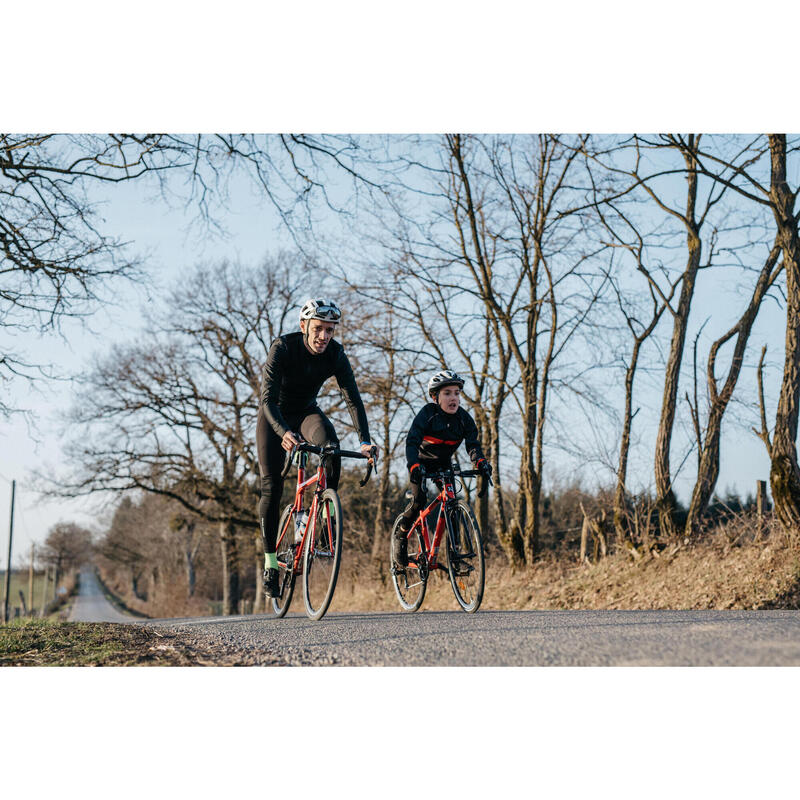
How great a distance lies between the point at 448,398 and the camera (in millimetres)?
7148

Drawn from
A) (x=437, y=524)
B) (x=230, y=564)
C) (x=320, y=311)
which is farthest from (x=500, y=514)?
(x=230, y=564)

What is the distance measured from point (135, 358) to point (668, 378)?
528 inches

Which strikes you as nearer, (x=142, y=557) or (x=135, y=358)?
(x=135, y=358)

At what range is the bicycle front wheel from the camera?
5703 mm

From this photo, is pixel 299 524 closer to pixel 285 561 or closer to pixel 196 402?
pixel 285 561

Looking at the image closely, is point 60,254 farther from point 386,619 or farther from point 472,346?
point 472,346

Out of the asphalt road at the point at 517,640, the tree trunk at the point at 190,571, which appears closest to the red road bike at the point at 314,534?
the asphalt road at the point at 517,640

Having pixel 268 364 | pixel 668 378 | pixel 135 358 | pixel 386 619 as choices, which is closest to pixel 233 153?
pixel 268 364

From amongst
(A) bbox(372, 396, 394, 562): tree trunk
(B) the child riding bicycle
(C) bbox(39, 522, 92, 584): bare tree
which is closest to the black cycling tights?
(B) the child riding bicycle

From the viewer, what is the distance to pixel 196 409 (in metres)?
21.1

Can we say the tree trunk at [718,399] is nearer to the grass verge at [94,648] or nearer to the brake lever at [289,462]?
the brake lever at [289,462]

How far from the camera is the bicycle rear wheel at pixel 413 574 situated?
714 centimetres

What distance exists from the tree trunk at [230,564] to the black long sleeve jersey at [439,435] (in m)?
16.4

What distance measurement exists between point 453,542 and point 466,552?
145mm
